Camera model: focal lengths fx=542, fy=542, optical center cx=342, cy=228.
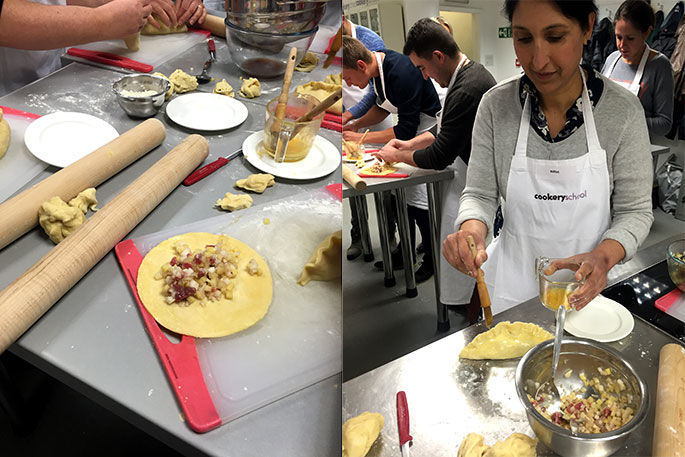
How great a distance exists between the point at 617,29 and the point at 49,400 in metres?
2.09

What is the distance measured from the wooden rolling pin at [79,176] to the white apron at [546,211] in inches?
45.8

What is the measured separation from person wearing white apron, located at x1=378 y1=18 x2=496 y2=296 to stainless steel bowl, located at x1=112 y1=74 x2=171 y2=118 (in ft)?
4.69

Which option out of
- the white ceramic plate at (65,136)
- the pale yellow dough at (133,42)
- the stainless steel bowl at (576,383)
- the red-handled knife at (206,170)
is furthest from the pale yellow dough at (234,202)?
the pale yellow dough at (133,42)

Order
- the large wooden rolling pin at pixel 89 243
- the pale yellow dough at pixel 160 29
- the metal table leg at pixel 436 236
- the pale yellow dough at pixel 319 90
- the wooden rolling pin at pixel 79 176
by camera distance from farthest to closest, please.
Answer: the pale yellow dough at pixel 160 29 < the pale yellow dough at pixel 319 90 < the wooden rolling pin at pixel 79 176 < the large wooden rolling pin at pixel 89 243 < the metal table leg at pixel 436 236

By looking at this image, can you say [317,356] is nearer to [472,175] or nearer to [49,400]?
[472,175]

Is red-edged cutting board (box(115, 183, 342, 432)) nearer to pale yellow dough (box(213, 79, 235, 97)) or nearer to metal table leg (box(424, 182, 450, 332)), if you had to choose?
metal table leg (box(424, 182, 450, 332))

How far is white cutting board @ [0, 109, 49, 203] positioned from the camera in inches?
57.5

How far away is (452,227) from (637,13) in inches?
9.8

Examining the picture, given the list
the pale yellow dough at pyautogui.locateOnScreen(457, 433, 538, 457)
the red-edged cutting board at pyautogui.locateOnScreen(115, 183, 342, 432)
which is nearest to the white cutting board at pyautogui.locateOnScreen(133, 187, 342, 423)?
the red-edged cutting board at pyautogui.locateOnScreen(115, 183, 342, 432)

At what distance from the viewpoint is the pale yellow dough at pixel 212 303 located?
1.07 meters

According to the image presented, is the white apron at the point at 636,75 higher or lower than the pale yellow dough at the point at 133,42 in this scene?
higher

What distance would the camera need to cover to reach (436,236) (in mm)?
563

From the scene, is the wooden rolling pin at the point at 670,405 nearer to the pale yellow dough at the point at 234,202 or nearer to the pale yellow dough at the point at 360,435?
the pale yellow dough at the point at 360,435

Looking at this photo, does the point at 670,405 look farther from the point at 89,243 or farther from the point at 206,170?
the point at 206,170
